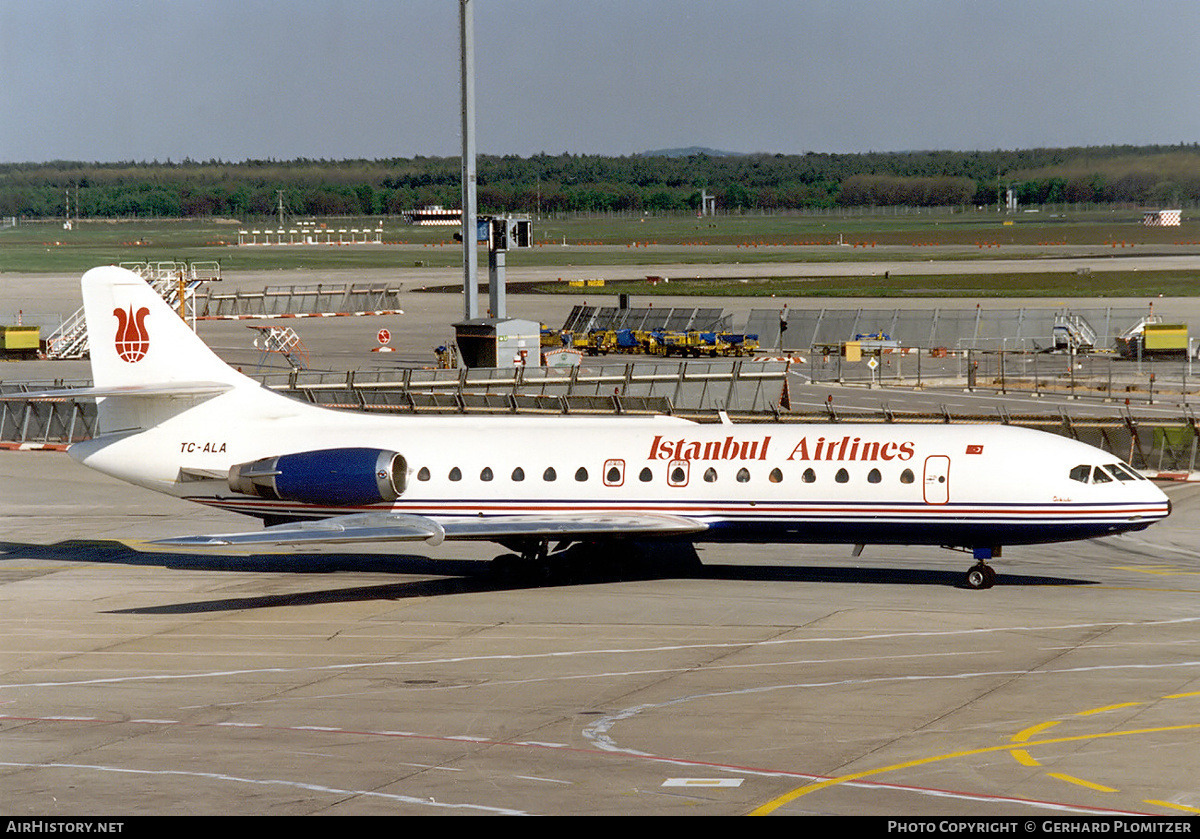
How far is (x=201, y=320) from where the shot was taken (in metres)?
100

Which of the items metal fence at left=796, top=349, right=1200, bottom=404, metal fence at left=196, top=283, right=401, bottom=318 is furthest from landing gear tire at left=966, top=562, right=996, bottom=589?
metal fence at left=196, top=283, right=401, bottom=318

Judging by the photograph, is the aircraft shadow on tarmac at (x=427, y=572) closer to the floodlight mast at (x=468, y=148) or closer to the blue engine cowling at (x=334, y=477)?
Result: the blue engine cowling at (x=334, y=477)

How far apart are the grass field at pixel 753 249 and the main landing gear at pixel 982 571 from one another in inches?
2966

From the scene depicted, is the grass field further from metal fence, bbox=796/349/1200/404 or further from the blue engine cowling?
the blue engine cowling

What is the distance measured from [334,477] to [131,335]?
19.3 ft

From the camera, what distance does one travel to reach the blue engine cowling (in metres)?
29.6

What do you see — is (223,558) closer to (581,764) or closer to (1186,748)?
(581,764)

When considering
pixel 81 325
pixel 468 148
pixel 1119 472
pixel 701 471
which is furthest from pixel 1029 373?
pixel 81 325

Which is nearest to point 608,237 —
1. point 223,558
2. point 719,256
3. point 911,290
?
point 719,256

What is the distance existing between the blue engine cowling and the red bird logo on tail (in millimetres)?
3956

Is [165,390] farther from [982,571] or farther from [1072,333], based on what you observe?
[1072,333]

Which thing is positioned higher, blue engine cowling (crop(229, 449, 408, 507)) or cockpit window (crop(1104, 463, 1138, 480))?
cockpit window (crop(1104, 463, 1138, 480))

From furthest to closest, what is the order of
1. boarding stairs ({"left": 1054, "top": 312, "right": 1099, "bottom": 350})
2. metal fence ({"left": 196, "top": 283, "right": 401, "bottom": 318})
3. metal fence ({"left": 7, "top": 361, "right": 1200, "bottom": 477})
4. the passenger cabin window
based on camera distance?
metal fence ({"left": 196, "top": 283, "right": 401, "bottom": 318})
boarding stairs ({"left": 1054, "top": 312, "right": 1099, "bottom": 350})
metal fence ({"left": 7, "top": 361, "right": 1200, "bottom": 477})
the passenger cabin window
